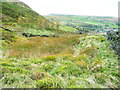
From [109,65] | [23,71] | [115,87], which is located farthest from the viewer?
[109,65]

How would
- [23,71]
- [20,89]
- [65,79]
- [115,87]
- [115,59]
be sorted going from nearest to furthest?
[20,89], [115,87], [65,79], [23,71], [115,59]

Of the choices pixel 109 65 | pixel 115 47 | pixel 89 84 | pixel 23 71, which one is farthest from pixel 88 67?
pixel 23 71

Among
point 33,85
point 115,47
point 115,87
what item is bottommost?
point 115,87

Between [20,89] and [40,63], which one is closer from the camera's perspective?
[20,89]

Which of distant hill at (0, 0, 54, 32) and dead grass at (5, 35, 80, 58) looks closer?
dead grass at (5, 35, 80, 58)

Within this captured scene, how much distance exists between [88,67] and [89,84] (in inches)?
58.0

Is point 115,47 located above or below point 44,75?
above

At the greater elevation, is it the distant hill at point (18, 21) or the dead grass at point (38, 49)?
the distant hill at point (18, 21)

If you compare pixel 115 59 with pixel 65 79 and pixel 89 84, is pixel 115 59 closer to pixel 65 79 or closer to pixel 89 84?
pixel 89 84

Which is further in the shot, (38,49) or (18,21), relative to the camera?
(18,21)

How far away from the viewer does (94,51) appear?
7406mm

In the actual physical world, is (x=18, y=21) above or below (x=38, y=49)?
above

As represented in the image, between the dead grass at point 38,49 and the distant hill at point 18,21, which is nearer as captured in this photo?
the dead grass at point 38,49

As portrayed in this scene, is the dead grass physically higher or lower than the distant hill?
lower
